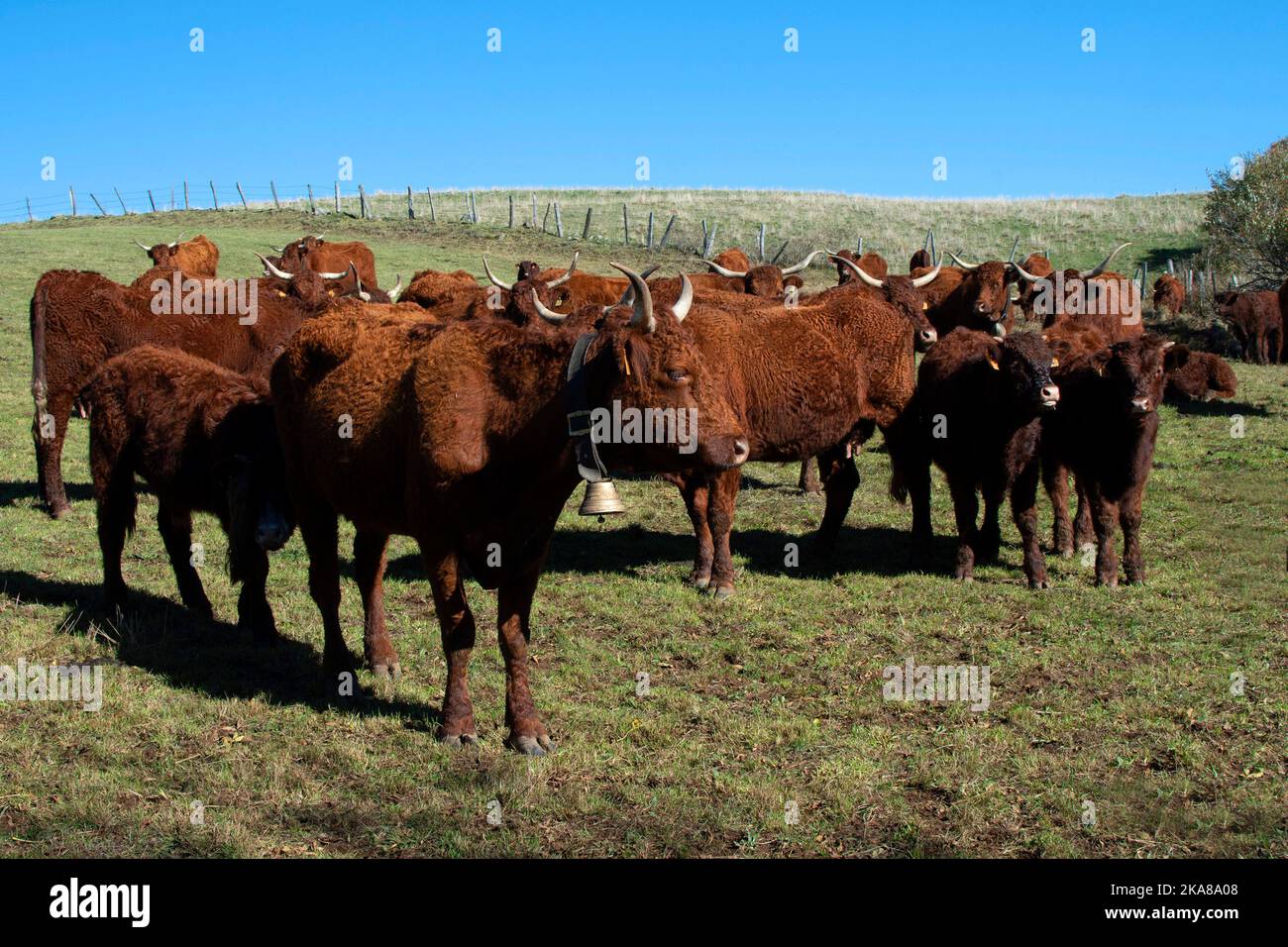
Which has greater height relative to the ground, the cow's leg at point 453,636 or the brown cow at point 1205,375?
the brown cow at point 1205,375

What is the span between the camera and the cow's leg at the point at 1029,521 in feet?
31.4

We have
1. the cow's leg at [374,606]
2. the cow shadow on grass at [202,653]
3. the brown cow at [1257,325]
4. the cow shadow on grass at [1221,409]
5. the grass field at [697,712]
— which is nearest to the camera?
the grass field at [697,712]

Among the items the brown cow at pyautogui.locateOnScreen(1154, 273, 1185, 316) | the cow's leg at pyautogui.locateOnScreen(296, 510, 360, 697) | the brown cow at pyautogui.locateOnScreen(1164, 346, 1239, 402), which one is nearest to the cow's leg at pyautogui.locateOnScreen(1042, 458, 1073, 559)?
the brown cow at pyautogui.locateOnScreen(1164, 346, 1239, 402)

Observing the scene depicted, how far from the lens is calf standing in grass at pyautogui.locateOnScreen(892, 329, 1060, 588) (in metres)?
9.61

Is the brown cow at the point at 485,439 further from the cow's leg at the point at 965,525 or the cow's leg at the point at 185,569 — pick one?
the cow's leg at the point at 965,525

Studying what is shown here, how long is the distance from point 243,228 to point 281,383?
4122cm

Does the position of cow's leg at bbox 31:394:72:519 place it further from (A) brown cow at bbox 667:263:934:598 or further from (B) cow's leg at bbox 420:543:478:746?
(B) cow's leg at bbox 420:543:478:746

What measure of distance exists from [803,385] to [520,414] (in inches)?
176

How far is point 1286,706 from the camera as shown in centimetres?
692

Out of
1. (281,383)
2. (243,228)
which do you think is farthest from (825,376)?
(243,228)

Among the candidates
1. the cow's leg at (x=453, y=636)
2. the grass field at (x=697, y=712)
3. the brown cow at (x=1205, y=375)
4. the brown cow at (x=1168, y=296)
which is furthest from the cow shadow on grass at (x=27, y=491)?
the brown cow at (x=1168, y=296)

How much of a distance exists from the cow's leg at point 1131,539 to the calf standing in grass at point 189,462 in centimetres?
660
